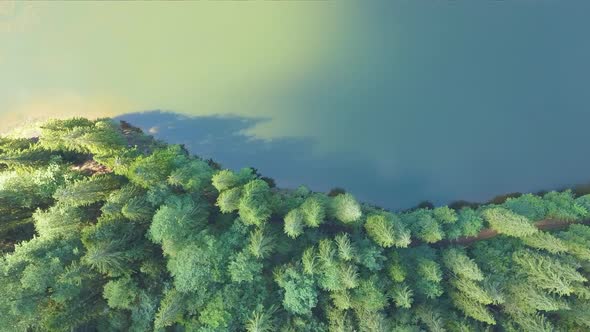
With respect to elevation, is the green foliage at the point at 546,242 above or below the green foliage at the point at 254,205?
below

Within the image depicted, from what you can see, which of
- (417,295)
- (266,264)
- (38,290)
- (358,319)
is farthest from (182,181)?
(417,295)

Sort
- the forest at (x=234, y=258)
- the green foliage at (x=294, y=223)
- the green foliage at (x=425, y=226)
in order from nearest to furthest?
the forest at (x=234, y=258), the green foliage at (x=294, y=223), the green foliage at (x=425, y=226)

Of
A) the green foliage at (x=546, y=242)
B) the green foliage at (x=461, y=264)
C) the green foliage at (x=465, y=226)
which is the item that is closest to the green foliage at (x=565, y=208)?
the green foliage at (x=546, y=242)

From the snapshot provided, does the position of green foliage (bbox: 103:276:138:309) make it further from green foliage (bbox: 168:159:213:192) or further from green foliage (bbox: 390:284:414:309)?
green foliage (bbox: 390:284:414:309)

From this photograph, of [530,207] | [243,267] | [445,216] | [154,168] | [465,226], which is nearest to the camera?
[243,267]

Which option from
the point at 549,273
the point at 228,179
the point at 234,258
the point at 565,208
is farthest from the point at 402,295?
the point at 565,208

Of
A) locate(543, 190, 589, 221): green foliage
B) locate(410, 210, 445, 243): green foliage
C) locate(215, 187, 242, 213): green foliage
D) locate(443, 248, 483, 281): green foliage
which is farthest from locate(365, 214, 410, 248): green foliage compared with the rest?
locate(543, 190, 589, 221): green foliage

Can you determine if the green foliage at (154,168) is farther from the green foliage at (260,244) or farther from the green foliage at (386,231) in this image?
the green foliage at (386,231)

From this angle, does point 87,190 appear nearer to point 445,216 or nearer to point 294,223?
point 294,223
